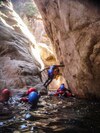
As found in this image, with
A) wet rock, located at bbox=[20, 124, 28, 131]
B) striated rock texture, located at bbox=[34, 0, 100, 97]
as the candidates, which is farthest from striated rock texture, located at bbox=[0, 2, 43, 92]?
wet rock, located at bbox=[20, 124, 28, 131]

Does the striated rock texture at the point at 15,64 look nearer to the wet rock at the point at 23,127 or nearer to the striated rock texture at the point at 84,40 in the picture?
the striated rock texture at the point at 84,40

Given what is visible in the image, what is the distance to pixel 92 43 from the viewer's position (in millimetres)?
9219

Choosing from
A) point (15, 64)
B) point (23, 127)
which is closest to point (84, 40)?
Answer: point (23, 127)

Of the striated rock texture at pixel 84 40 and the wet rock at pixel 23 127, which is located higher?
the striated rock texture at pixel 84 40

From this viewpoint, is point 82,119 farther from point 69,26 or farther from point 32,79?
point 32,79

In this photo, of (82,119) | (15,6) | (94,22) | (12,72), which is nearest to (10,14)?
(12,72)

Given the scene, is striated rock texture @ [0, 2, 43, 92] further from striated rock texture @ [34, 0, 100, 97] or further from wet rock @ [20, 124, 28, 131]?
wet rock @ [20, 124, 28, 131]

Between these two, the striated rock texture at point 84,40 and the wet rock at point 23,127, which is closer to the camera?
the wet rock at point 23,127

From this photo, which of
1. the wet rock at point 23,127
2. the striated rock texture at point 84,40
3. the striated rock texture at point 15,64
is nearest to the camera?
the wet rock at point 23,127

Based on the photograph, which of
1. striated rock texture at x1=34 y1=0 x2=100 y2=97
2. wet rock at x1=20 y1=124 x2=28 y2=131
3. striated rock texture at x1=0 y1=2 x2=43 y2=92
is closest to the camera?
wet rock at x1=20 y1=124 x2=28 y2=131

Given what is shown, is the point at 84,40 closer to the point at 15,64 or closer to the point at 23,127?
the point at 23,127

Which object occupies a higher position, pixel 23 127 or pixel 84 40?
pixel 84 40

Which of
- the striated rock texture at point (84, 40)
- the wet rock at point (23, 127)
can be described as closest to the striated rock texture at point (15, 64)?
the striated rock texture at point (84, 40)

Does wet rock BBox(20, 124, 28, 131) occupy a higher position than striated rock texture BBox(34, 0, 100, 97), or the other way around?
striated rock texture BBox(34, 0, 100, 97)
